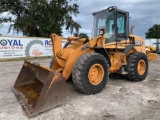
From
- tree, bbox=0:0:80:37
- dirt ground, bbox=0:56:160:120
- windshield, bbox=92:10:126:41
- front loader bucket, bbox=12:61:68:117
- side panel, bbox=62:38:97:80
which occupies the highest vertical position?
tree, bbox=0:0:80:37

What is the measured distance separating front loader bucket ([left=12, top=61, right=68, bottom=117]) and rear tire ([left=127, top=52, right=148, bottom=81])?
2848mm

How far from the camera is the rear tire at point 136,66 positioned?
6539mm

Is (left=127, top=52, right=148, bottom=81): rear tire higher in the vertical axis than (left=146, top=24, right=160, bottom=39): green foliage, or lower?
lower

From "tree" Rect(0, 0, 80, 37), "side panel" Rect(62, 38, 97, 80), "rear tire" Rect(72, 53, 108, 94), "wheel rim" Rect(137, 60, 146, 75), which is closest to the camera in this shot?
"rear tire" Rect(72, 53, 108, 94)

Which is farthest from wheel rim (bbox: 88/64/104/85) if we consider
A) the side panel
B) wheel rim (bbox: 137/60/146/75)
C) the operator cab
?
wheel rim (bbox: 137/60/146/75)

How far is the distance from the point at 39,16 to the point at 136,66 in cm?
2095

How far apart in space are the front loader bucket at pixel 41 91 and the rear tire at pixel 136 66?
9.34 feet

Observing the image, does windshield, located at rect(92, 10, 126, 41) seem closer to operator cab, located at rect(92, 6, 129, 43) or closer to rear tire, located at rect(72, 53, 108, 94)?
operator cab, located at rect(92, 6, 129, 43)

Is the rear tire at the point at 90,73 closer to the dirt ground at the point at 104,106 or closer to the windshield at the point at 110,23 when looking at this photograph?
the dirt ground at the point at 104,106

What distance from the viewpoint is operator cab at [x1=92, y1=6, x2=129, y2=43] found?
6.34 metres

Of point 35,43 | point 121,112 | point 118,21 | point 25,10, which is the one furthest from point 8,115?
point 25,10

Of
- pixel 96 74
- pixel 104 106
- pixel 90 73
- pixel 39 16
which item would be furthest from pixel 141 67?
pixel 39 16

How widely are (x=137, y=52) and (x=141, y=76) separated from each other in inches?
31.2

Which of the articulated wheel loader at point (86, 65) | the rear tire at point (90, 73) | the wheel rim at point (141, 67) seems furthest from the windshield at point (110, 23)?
the rear tire at point (90, 73)
